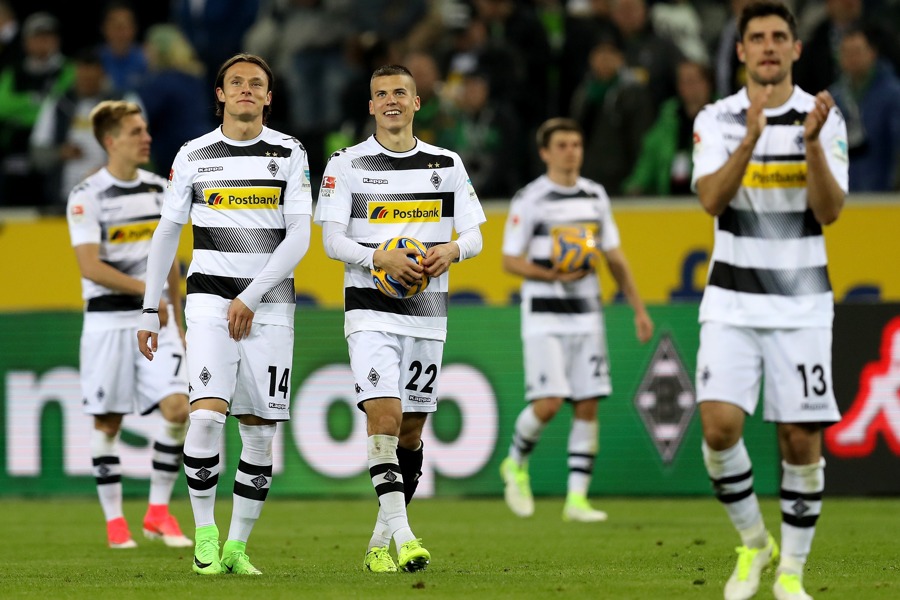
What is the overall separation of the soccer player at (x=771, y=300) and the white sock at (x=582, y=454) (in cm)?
518

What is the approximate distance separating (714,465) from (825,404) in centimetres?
55

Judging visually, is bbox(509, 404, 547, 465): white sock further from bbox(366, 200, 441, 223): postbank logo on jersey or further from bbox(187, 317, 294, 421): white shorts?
bbox(187, 317, 294, 421): white shorts

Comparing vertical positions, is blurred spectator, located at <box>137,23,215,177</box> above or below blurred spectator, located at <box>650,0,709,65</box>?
below

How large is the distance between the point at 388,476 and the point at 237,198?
5.41ft

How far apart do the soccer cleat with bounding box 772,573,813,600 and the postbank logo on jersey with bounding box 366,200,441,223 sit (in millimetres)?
2785

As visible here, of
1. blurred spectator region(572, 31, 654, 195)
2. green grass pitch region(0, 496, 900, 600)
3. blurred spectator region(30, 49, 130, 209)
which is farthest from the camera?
blurred spectator region(30, 49, 130, 209)

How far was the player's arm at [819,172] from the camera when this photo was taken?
6.29m

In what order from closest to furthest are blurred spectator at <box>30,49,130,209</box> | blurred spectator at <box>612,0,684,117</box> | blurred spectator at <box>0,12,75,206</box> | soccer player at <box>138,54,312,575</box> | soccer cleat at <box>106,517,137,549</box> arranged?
soccer player at <box>138,54,312,575</box>
soccer cleat at <box>106,517,137,549</box>
blurred spectator at <box>612,0,684,117</box>
blurred spectator at <box>30,49,130,209</box>
blurred spectator at <box>0,12,75,206</box>

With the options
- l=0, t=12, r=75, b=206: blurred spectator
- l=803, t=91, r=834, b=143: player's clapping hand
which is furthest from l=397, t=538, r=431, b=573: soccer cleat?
l=0, t=12, r=75, b=206: blurred spectator

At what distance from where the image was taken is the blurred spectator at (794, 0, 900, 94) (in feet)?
49.1

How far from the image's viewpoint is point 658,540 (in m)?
9.92

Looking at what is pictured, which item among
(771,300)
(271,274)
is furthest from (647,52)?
(771,300)

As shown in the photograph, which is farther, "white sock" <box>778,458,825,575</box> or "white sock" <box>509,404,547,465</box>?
"white sock" <box>509,404,547,465</box>

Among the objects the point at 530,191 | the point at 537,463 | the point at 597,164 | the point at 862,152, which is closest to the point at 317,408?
the point at 537,463
